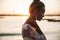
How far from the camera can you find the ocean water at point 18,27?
1.42 metres

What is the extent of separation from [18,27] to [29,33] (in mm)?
128

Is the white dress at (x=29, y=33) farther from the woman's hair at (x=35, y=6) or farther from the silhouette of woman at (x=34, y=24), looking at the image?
the woman's hair at (x=35, y=6)

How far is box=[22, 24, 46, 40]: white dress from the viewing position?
1.40 meters

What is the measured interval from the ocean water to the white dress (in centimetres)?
4

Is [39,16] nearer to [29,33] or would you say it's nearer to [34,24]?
[34,24]

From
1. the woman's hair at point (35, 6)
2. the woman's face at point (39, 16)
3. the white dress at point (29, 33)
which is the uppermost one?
the woman's hair at point (35, 6)

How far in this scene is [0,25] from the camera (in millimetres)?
1425

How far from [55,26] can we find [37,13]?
230mm

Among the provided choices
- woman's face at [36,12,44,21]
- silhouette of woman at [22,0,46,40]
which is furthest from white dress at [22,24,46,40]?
woman's face at [36,12,44,21]

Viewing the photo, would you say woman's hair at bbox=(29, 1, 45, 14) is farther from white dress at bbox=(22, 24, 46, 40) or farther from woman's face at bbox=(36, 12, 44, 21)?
white dress at bbox=(22, 24, 46, 40)

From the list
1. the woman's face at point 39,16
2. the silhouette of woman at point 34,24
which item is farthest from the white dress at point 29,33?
the woman's face at point 39,16

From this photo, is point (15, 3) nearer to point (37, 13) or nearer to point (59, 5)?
point (37, 13)

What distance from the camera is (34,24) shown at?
56.1 inches

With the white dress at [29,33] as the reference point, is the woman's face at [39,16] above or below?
above
